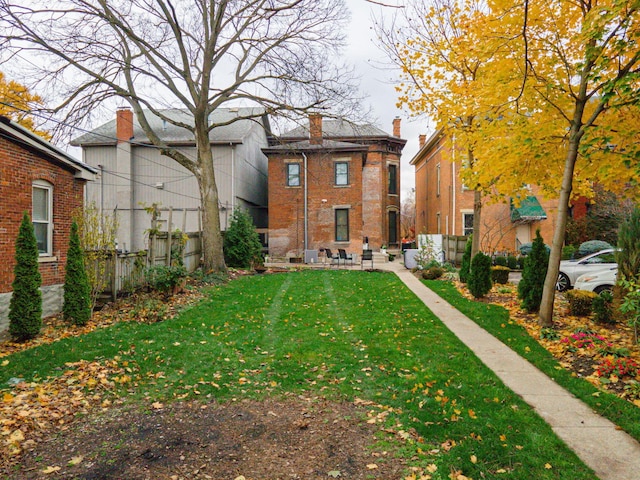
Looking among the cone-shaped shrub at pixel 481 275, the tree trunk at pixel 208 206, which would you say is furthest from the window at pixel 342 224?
the cone-shaped shrub at pixel 481 275

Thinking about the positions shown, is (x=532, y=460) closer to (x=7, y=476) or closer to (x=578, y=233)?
(x=7, y=476)

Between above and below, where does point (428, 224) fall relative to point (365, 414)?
above

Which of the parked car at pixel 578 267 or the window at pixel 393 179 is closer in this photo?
the parked car at pixel 578 267

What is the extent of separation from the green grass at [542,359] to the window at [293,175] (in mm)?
16506

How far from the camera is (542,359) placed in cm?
628

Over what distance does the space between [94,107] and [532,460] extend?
1618 cm

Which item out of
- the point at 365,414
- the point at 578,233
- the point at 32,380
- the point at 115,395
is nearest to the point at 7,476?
the point at 115,395

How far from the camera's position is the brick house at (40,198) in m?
8.73

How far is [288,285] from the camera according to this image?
1453 cm

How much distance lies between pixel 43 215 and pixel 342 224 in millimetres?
18682

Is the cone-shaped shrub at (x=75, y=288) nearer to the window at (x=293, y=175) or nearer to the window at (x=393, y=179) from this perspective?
the window at (x=293, y=175)

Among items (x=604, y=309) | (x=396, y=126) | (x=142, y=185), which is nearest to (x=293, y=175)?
(x=142, y=185)

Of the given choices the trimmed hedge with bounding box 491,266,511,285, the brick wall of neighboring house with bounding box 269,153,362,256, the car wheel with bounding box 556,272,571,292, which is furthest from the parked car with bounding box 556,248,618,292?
the brick wall of neighboring house with bounding box 269,153,362,256

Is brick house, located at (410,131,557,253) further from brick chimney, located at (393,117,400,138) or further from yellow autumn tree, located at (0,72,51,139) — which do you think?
A: yellow autumn tree, located at (0,72,51,139)
